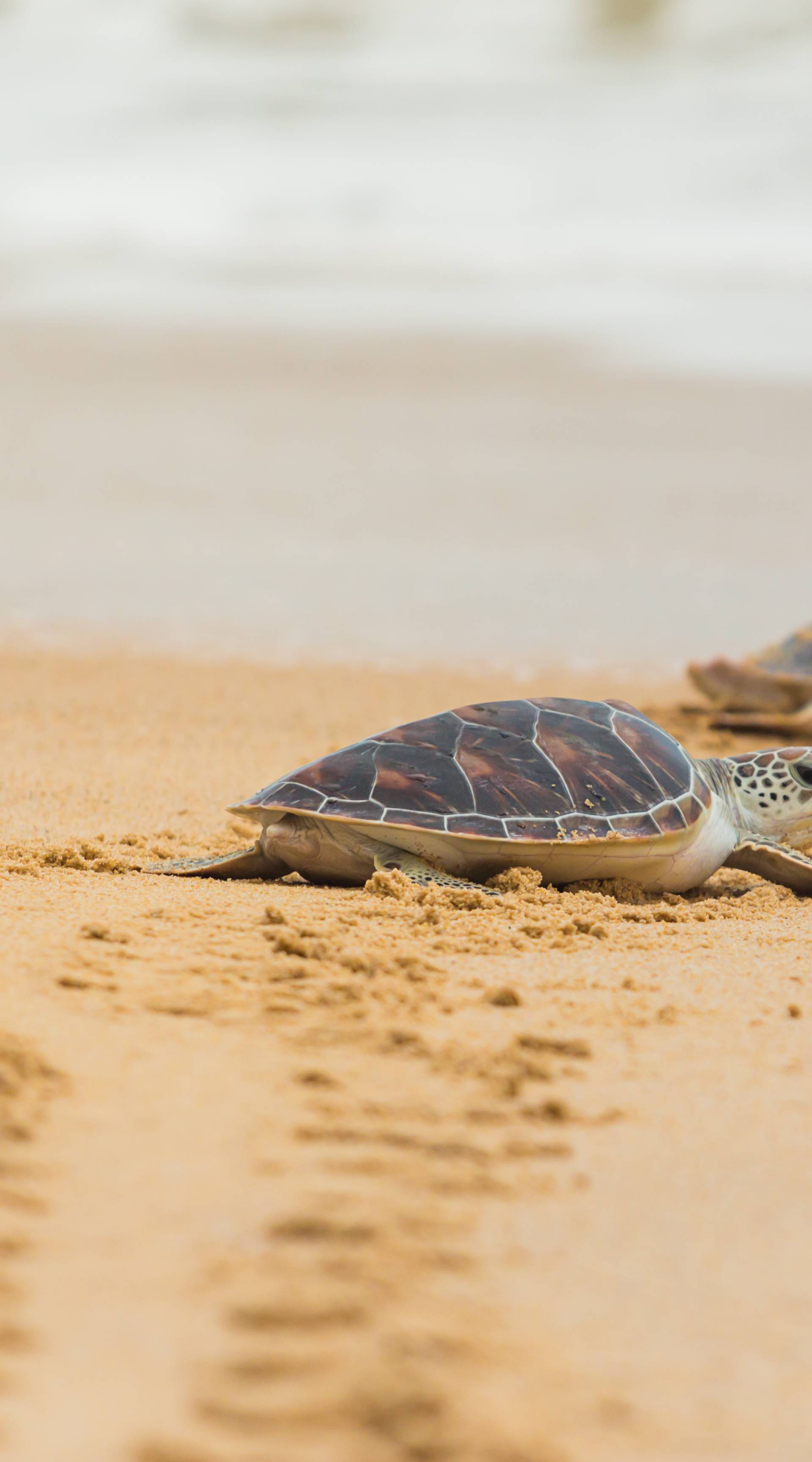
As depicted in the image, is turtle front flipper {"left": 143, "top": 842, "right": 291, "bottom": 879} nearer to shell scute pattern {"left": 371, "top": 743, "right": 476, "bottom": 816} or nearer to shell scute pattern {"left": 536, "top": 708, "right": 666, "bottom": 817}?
shell scute pattern {"left": 371, "top": 743, "right": 476, "bottom": 816}

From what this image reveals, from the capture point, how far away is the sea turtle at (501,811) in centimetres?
341

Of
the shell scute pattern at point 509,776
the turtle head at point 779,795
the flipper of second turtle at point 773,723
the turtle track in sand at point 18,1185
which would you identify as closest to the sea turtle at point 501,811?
the shell scute pattern at point 509,776

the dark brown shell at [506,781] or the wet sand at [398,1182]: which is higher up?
the dark brown shell at [506,781]

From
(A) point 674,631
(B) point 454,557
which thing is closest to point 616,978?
(A) point 674,631

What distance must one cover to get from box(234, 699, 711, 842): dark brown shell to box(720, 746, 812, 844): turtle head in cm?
39

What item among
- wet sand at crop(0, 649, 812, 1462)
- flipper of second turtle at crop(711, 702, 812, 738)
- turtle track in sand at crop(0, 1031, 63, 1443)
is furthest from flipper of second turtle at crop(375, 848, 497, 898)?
flipper of second turtle at crop(711, 702, 812, 738)

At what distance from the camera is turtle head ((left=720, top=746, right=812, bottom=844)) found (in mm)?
4113

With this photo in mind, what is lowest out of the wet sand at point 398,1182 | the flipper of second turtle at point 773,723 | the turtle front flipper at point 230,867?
the wet sand at point 398,1182

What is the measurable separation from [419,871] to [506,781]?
38 cm

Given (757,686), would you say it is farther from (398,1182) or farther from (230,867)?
(398,1182)

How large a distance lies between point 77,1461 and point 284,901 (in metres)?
2.07

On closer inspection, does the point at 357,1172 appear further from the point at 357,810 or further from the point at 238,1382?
the point at 357,810

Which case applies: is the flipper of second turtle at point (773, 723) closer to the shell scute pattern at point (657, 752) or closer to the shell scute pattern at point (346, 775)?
the shell scute pattern at point (657, 752)

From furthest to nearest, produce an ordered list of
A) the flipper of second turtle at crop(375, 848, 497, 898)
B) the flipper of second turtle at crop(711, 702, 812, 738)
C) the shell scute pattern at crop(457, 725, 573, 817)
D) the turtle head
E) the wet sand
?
the flipper of second turtle at crop(711, 702, 812, 738) → the turtle head → the shell scute pattern at crop(457, 725, 573, 817) → the flipper of second turtle at crop(375, 848, 497, 898) → the wet sand
